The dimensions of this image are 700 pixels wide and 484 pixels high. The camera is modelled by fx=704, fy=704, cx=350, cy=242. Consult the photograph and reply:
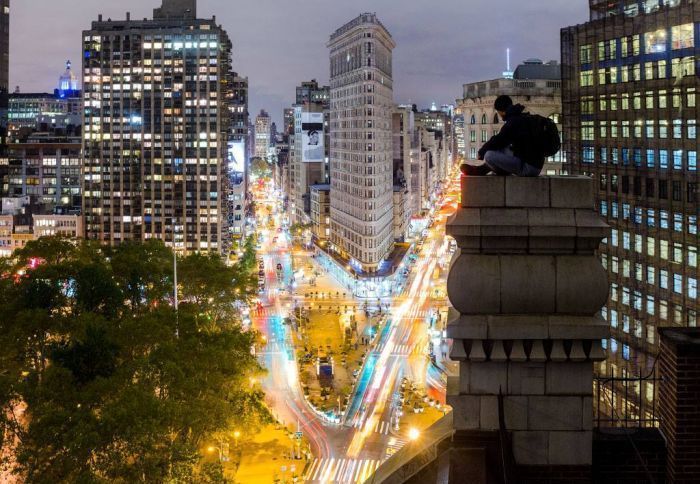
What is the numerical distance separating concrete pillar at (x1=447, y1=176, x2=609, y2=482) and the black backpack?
27.0 inches

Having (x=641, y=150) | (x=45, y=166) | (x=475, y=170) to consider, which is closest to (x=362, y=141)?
(x=641, y=150)

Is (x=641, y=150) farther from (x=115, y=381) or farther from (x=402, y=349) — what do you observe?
(x=402, y=349)

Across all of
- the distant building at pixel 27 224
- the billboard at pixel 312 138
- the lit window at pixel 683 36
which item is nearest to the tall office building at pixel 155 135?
the distant building at pixel 27 224

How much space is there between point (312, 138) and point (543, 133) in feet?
595

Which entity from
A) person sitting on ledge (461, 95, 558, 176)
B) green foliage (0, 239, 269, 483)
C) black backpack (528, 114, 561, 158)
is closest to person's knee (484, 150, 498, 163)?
person sitting on ledge (461, 95, 558, 176)

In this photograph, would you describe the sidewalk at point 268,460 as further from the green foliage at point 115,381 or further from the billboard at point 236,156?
the billboard at point 236,156

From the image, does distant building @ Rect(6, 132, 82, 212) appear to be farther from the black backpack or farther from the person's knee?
the black backpack

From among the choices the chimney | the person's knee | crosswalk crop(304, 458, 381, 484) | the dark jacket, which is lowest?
crosswalk crop(304, 458, 381, 484)

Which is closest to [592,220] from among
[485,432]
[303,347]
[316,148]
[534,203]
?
[534,203]

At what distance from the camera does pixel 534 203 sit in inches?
379

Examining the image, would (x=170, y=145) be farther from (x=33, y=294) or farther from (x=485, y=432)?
(x=485, y=432)

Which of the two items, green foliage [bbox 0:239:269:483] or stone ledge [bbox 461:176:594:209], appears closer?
stone ledge [bbox 461:176:594:209]

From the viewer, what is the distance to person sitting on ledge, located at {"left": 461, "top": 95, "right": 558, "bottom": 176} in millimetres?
9906

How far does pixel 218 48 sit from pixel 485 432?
14933 cm
